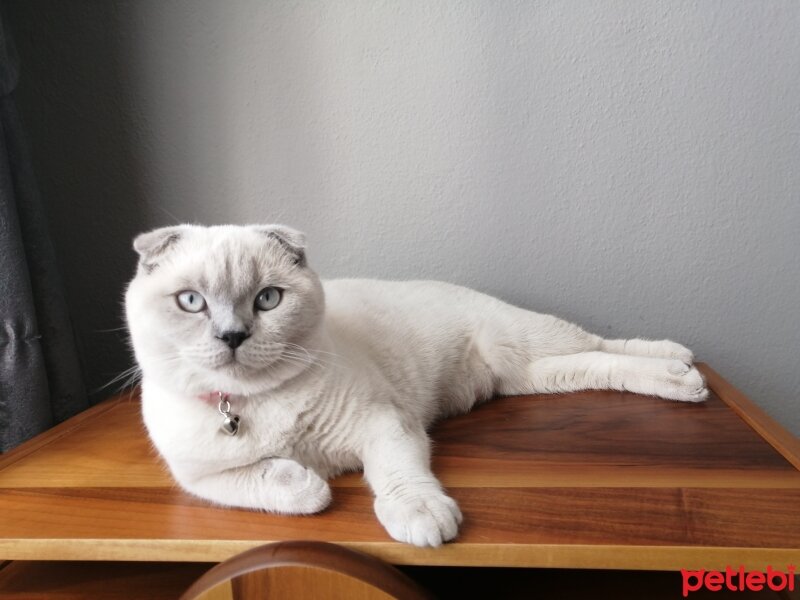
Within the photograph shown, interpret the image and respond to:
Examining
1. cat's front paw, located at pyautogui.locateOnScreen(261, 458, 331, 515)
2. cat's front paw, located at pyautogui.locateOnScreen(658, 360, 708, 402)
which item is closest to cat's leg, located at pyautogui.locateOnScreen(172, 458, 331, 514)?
cat's front paw, located at pyautogui.locateOnScreen(261, 458, 331, 515)

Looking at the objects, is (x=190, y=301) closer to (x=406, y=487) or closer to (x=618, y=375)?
(x=406, y=487)

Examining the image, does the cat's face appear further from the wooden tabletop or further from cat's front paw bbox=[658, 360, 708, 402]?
cat's front paw bbox=[658, 360, 708, 402]

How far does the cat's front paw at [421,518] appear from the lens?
28.2 inches

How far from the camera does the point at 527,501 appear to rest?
2.69 feet

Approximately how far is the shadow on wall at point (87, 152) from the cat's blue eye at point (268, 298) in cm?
75

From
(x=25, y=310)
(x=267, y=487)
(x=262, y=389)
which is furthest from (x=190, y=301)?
(x=25, y=310)

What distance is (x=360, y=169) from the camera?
4.93ft

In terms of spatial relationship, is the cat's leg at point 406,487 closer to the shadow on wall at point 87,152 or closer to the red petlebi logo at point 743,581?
the red petlebi logo at point 743,581

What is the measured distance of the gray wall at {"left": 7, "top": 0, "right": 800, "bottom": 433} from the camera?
1407 millimetres

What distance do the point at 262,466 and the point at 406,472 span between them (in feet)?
0.71

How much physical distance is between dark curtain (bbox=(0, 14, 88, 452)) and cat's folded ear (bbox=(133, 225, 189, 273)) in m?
0.45

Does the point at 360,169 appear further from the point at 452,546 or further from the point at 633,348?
the point at 452,546

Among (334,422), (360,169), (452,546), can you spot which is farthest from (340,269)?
(452,546)

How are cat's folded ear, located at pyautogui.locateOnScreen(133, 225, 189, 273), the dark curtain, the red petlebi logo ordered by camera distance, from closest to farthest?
the red petlebi logo, cat's folded ear, located at pyautogui.locateOnScreen(133, 225, 189, 273), the dark curtain
